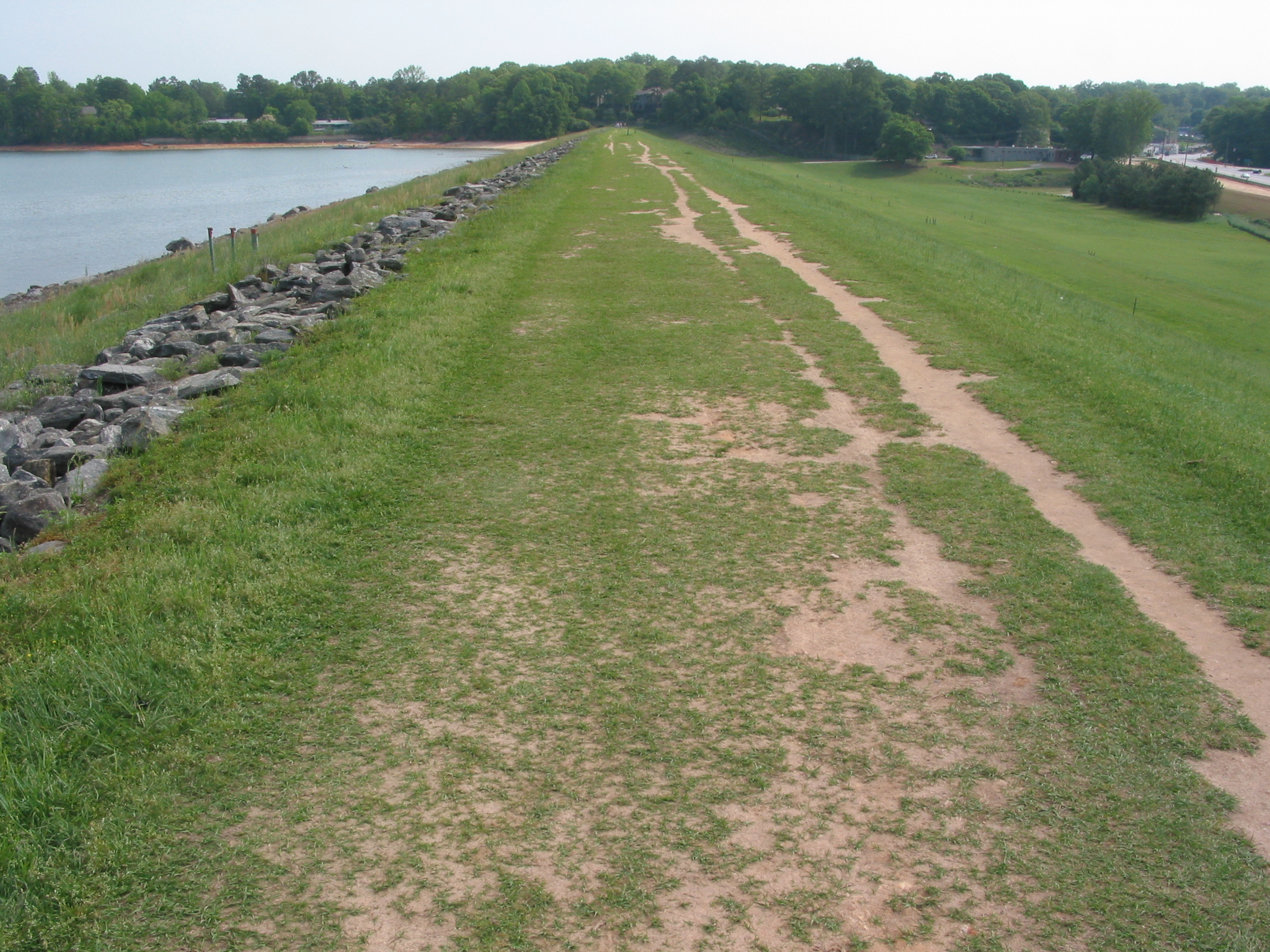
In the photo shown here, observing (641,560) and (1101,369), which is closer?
(641,560)

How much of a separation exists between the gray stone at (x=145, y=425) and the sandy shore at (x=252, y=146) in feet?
241

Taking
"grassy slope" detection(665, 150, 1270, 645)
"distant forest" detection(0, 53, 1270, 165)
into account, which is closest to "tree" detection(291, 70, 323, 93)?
"distant forest" detection(0, 53, 1270, 165)

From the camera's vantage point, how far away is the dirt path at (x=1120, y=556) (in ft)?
12.0

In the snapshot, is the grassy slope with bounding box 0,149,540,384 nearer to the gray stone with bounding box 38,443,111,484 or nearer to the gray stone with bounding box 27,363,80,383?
the gray stone with bounding box 27,363,80,383

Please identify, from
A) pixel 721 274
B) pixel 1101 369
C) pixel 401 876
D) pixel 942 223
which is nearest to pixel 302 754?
pixel 401 876

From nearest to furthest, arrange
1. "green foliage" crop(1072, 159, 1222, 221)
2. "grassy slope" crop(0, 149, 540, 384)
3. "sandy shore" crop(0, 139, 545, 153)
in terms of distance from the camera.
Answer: "grassy slope" crop(0, 149, 540, 384), "green foliage" crop(1072, 159, 1222, 221), "sandy shore" crop(0, 139, 545, 153)

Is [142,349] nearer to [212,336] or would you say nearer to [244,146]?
[212,336]

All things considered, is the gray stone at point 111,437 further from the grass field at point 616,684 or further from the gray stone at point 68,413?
the gray stone at point 68,413

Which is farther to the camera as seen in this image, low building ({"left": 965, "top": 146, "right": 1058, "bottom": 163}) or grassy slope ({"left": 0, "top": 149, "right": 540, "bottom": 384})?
low building ({"left": 965, "top": 146, "right": 1058, "bottom": 163})

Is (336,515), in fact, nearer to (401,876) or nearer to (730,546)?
(730,546)

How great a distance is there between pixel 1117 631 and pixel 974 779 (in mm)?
1538

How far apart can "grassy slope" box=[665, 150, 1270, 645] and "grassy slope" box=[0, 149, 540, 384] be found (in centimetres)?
1046

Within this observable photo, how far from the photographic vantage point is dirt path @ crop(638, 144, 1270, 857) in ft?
12.0

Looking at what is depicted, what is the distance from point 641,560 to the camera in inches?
209
